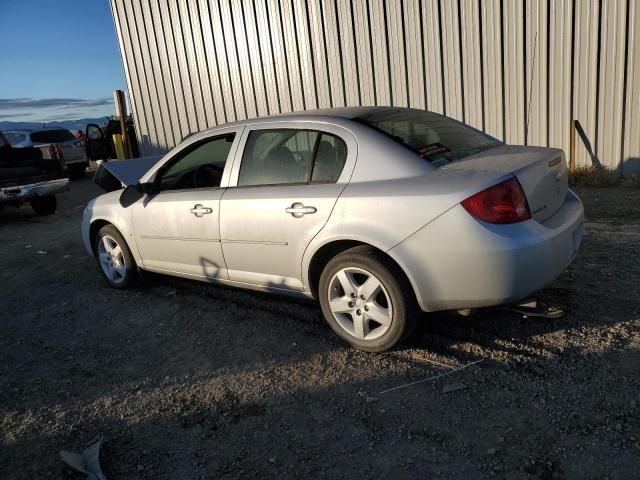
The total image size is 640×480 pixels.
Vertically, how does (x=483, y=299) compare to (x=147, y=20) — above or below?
below

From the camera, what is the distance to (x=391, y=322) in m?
3.28

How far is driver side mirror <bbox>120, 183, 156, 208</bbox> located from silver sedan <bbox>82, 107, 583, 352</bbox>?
25 millimetres

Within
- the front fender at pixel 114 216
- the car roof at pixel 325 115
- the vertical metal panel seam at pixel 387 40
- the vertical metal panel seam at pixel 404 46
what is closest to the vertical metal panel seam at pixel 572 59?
the vertical metal panel seam at pixel 404 46

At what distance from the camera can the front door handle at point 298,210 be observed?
3.47 m

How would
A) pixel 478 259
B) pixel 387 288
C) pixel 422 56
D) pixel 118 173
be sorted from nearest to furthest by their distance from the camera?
pixel 478 259, pixel 387 288, pixel 118 173, pixel 422 56

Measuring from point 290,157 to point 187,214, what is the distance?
41.4 inches

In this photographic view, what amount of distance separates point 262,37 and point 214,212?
750cm

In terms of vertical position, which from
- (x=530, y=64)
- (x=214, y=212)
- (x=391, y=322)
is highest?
(x=530, y=64)

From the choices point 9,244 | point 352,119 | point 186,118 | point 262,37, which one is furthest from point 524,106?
point 9,244

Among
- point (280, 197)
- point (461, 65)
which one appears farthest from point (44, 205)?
point (280, 197)

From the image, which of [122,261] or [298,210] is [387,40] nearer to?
[122,261]

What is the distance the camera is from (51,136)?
1730 centimetres

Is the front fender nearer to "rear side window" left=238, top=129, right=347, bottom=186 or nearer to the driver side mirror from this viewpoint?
the driver side mirror

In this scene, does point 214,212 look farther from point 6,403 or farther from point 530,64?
point 530,64
